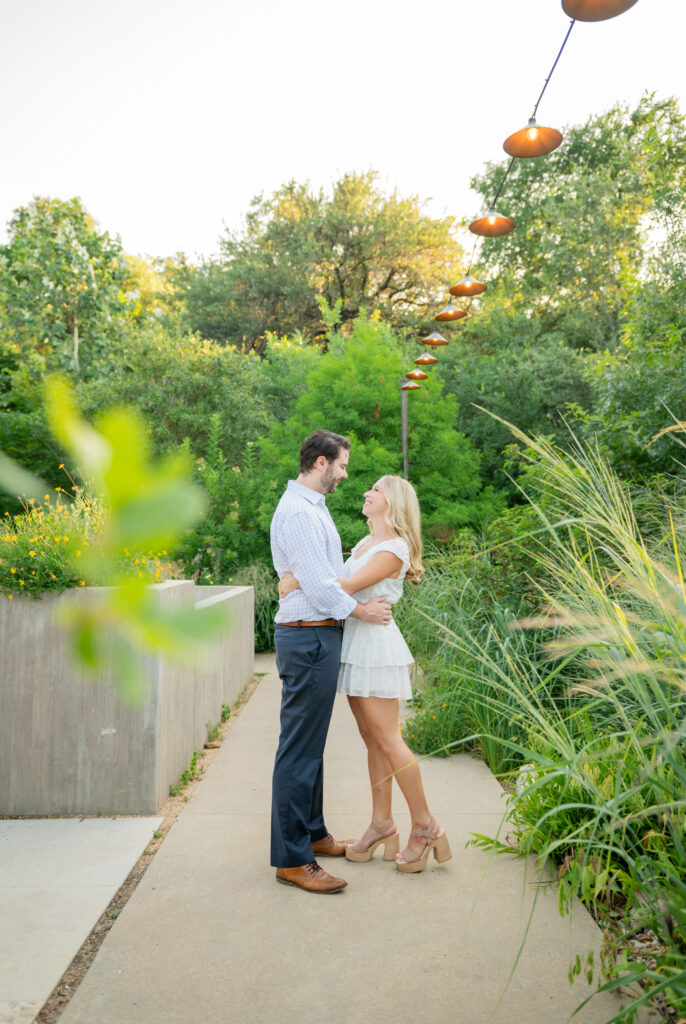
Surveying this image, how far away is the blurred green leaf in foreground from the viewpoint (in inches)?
13.9

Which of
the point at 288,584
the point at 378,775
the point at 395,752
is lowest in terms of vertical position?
the point at 378,775

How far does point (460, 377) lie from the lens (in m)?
17.3

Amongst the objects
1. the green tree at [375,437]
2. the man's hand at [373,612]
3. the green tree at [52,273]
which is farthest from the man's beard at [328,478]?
the green tree at [375,437]

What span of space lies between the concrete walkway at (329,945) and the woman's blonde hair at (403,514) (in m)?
1.42

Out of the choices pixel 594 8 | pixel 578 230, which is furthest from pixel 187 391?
pixel 594 8

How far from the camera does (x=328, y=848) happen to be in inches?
138

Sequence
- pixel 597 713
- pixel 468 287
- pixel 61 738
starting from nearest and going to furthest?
pixel 597 713
pixel 61 738
pixel 468 287

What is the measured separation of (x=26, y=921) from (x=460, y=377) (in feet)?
51.5

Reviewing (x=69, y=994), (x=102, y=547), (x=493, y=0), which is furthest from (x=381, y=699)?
(x=102, y=547)

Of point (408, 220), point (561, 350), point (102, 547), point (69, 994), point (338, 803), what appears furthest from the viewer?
point (408, 220)

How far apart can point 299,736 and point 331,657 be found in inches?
14.0

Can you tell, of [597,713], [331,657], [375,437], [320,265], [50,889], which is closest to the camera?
[50,889]

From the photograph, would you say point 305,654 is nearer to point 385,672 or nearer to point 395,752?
point 385,672

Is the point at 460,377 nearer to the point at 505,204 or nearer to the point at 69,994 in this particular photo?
the point at 505,204
